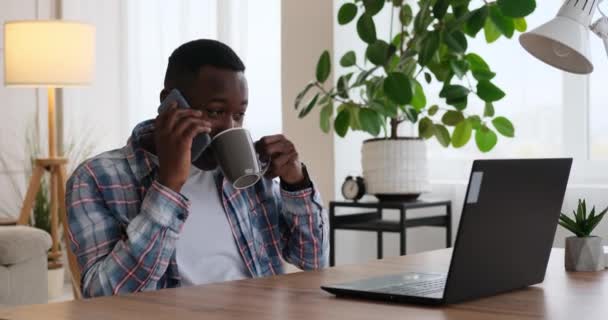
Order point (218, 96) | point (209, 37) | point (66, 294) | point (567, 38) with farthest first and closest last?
point (209, 37) < point (66, 294) < point (218, 96) < point (567, 38)

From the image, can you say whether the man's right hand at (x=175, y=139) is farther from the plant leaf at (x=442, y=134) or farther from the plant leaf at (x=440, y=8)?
the plant leaf at (x=442, y=134)

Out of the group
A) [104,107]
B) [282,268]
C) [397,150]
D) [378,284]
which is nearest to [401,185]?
[397,150]

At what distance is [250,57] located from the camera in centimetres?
518

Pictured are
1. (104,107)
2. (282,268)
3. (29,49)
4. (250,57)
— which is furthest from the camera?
(104,107)

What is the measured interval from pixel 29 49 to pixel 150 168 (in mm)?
2984

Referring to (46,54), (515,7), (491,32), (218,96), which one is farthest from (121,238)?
(46,54)

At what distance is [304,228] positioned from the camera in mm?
1956

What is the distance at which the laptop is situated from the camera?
4.29 ft

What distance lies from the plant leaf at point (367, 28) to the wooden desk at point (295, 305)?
7.42 ft

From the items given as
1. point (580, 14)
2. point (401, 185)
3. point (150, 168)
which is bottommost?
point (401, 185)

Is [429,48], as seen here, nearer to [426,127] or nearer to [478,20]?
[478,20]

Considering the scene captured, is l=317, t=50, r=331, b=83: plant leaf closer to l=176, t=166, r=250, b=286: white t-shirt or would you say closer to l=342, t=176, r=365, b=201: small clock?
l=342, t=176, r=365, b=201: small clock

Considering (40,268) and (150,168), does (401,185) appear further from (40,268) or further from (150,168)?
(150,168)

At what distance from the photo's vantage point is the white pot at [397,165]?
3795 millimetres
